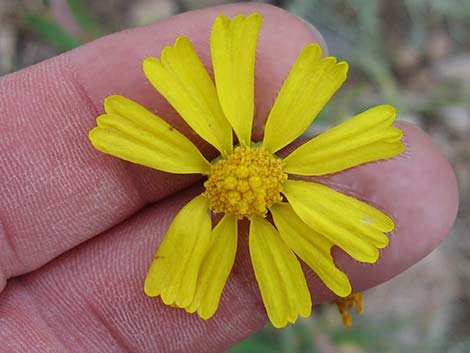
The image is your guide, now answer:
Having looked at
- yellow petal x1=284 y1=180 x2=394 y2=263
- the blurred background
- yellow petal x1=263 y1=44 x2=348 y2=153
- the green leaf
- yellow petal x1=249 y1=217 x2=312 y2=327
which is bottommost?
the blurred background

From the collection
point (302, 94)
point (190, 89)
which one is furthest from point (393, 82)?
point (190, 89)

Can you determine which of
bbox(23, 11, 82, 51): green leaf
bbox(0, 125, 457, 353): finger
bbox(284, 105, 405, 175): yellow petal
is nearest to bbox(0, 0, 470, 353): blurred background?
bbox(23, 11, 82, 51): green leaf

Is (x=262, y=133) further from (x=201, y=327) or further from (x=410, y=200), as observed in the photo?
(x=201, y=327)

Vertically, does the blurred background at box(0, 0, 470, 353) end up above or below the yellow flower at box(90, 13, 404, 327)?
below

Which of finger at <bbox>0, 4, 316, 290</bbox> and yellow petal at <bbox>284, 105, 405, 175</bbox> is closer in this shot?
yellow petal at <bbox>284, 105, 405, 175</bbox>

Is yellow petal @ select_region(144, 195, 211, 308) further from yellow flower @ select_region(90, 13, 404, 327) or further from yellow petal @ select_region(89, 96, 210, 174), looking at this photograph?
yellow petal @ select_region(89, 96, 210, 174)

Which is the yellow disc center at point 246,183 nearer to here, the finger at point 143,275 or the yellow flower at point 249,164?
the yellow flower at point 249,164
